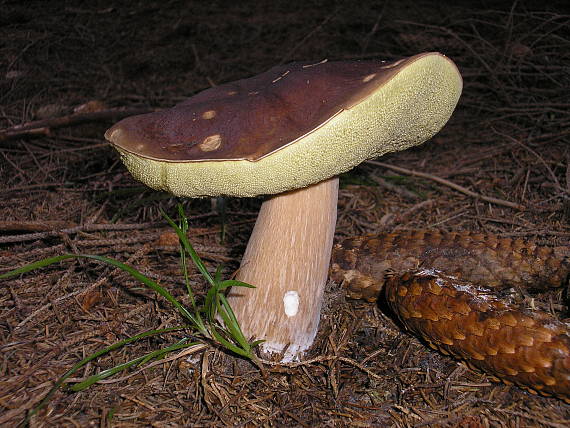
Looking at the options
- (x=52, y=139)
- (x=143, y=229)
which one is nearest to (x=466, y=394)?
(x=143, y=229)

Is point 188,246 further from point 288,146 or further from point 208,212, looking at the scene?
point 208,212

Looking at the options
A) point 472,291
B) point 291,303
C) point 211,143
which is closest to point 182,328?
point 291,303

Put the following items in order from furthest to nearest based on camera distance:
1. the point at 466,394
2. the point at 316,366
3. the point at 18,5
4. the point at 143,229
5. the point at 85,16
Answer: the point at 85,16 → the point at 18,5 → the point at 143,229 → the point at 316,366 → the point at 466,394

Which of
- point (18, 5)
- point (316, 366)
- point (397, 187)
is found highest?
point (18, 5)

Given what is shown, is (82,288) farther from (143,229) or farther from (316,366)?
(316,366)

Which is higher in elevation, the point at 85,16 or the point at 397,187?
the point at 85,16

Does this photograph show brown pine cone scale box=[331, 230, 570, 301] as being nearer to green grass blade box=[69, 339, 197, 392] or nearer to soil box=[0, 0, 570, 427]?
soil box=[0, 0, 570, 427]
